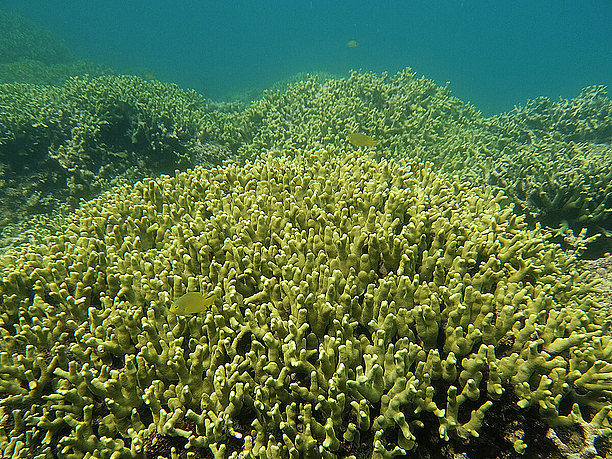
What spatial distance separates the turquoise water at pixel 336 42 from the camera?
54344 mm

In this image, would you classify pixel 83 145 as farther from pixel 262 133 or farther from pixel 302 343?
pixel 302 343

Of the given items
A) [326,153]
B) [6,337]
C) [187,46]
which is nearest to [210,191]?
[326,153]

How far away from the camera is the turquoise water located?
54.3 m

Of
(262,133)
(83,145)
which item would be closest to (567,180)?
(262,133)

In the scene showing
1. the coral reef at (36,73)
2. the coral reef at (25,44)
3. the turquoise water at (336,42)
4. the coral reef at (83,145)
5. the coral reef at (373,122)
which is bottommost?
the coral reef at (83,145)

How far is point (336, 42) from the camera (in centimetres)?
10250

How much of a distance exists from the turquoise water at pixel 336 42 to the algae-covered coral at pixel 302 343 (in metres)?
35.3

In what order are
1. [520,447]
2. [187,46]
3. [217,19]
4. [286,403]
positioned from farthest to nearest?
[217,19]
[187,46]
[286,403]
[520,447]

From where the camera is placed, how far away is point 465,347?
2176 millimetres

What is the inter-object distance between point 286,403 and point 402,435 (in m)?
0.80

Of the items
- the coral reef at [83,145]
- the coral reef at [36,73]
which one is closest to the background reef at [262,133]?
the coral reef at [83,145]

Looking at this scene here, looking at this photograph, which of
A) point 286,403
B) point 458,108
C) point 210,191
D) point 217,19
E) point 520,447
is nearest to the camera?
point 520,447

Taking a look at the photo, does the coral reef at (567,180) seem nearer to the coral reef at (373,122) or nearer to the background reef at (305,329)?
the background reef at (305,329)

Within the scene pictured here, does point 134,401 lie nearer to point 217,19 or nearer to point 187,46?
point 187,46
